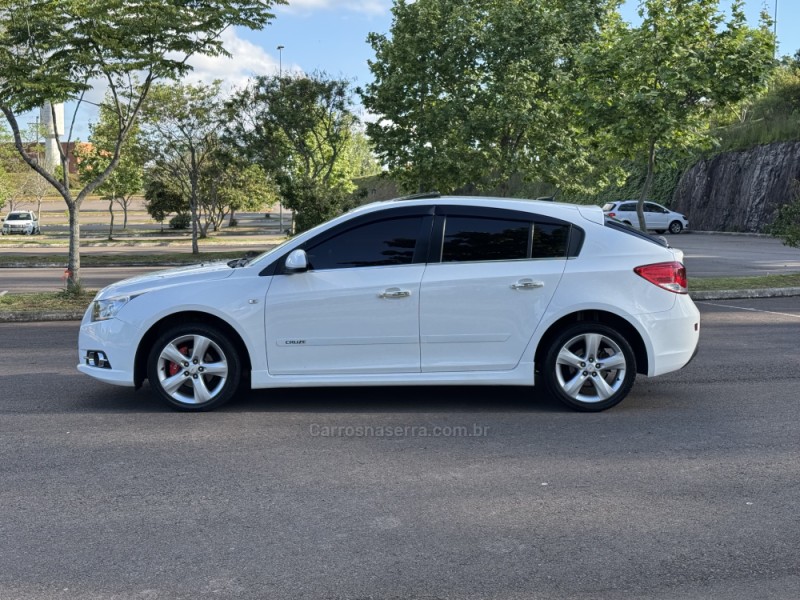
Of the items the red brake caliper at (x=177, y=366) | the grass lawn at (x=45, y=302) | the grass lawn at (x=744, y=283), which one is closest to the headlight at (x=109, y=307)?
the red brake caliper at (x=177, y=366)


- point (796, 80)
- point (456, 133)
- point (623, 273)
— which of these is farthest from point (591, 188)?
point (623, 273)

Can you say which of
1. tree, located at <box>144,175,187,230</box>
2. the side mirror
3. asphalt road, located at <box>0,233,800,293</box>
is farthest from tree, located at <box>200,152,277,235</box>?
the side mirror

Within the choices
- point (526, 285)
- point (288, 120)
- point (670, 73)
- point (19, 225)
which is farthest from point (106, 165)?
point (526, 285)

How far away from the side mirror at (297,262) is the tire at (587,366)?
2.04m

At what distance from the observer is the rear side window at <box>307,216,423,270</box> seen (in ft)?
22.6

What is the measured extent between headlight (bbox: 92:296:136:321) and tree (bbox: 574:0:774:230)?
12184 mm

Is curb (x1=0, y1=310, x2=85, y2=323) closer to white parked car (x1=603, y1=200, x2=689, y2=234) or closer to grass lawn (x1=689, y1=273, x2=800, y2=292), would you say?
grass lawn (x1=689, y1=273, x2=800, y2=292)

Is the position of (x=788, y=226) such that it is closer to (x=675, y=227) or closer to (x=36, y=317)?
(x=36, y=317)

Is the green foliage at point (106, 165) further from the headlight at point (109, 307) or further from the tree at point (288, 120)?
the headlight at point (109, 307)

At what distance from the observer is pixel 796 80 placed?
4688 cm

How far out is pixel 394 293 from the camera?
6711mm

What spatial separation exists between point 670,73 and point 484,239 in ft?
35.7

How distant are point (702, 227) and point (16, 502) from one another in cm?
4584

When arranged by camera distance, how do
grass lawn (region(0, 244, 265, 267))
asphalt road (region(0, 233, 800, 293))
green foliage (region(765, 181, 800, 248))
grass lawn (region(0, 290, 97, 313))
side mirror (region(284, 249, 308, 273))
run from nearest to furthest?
side mirror (region(284, 249, 308, 273))
grass lawn (region(0, 290, 97, 313))
green foliage (region(765, 181, 800, 248))
asphalt road (region(0, 233, 800, 293))
grass lawn (region(0, 244, 265, 267))
